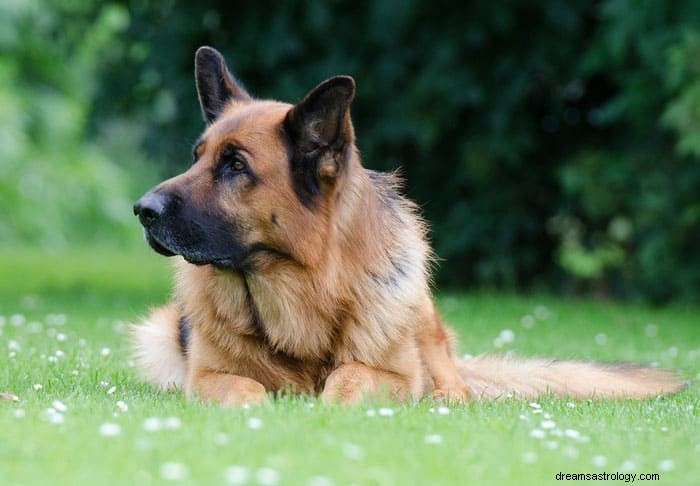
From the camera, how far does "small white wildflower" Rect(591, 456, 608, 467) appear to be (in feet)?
14.5

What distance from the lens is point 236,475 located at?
12.8 ft

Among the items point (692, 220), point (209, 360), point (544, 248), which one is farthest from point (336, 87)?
point (544, 248)

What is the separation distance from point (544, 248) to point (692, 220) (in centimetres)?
304

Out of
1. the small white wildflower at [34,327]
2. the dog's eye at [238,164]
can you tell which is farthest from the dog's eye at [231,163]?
the small white wildflower at [34,327]

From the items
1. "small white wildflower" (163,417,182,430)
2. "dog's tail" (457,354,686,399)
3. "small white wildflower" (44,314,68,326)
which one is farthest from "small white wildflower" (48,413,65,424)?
"small white wildflower" (44,314,68,326)

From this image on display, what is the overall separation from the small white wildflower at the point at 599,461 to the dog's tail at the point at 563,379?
79.3 inches

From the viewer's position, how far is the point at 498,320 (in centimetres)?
1195

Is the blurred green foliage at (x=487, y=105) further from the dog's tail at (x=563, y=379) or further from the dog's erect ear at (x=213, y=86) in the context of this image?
the dog's erect ear at (x=213, y=86)

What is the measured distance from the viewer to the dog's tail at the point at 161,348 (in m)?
6.93

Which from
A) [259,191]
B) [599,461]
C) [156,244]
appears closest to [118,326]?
[156,244]

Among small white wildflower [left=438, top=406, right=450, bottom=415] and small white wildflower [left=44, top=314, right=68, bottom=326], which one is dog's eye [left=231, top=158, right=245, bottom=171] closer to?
small white wildflower [left=438, top=406, right=450, bottom=415]

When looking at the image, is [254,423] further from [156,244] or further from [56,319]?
[56,319]

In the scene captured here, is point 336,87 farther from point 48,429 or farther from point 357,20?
point 357,20

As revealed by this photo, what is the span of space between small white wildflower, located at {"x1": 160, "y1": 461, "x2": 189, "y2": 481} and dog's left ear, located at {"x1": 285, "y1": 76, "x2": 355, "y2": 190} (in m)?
2.11
